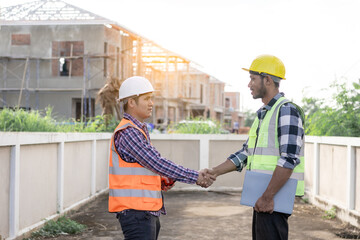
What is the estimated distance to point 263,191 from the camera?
393 cm

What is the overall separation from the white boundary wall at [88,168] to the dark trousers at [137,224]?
3135mm

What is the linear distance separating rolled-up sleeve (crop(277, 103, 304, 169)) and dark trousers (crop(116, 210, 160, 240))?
101 cm

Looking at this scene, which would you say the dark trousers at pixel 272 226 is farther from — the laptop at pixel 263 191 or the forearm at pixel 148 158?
the forearm at pixel 148 158

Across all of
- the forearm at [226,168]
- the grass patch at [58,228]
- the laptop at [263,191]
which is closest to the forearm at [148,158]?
the laptop at [263,191]

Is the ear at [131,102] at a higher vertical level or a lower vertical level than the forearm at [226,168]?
higher

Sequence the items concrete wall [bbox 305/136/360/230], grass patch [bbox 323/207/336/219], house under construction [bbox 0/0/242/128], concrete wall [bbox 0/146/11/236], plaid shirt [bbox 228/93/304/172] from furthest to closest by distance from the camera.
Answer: house under construction [bbox 0/0/242/128] → grass patch [bbox 323/207/336/219] → concrete wall [bbox 305/136/360/230] → concrete wall [bbox 0/146/11/236] → plaid shirt [bbox 228/93/304/172]

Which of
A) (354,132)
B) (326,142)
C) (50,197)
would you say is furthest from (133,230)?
(354,132)

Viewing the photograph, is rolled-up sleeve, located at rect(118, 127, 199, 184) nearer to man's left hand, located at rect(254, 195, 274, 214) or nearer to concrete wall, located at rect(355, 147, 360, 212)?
man's left hand, located at rect(254, 195, 274, 214)

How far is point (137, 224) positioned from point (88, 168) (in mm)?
7902

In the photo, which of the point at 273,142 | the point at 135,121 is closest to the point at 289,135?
the point at 273,142

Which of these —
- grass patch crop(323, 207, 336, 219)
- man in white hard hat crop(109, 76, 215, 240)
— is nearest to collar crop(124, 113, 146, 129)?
man in white hard hat crop(109, 76, 215, 240)

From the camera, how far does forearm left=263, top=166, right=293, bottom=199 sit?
3797mm

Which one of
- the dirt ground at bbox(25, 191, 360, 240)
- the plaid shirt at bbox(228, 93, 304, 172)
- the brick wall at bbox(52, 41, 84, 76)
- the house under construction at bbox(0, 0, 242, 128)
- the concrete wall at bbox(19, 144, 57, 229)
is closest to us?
the plaid shirt at bbox(228, 93, 304, 172)

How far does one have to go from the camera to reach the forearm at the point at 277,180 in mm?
3797
